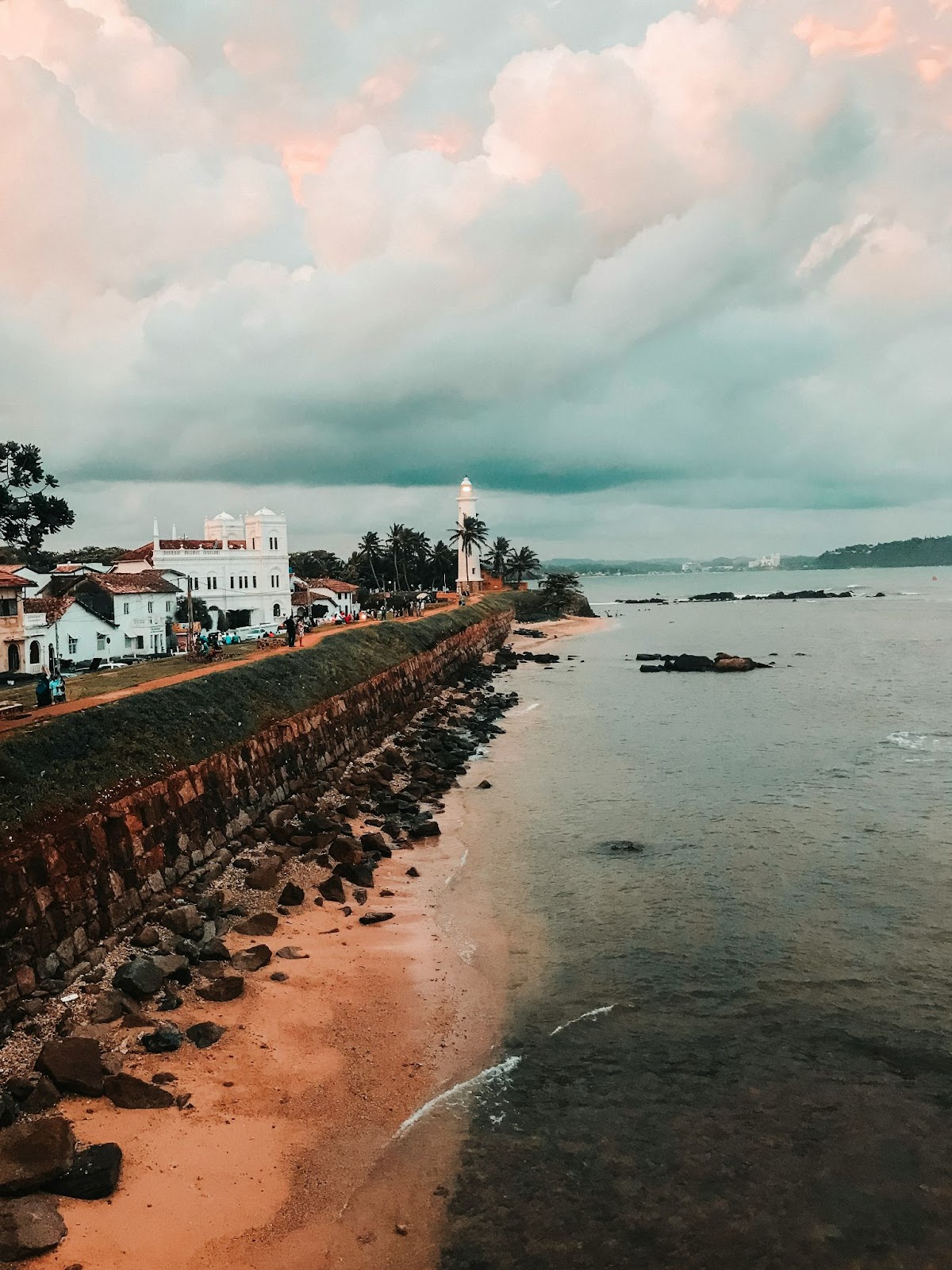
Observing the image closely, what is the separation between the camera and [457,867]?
2516 cm

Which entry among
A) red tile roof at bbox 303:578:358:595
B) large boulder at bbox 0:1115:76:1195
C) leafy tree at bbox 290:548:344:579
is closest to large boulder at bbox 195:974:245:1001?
large boulder at bbox 0:1115:76:1195

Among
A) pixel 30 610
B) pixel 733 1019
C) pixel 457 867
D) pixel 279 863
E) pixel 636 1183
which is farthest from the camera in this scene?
A: pixel 30 610

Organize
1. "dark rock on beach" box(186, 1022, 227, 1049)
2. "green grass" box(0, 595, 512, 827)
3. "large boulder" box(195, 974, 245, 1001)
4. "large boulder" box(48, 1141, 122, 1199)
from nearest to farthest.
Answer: "large boulder" box(48, 1141, 122, 1199), "dark rock on beach" box(186, 1022, 227, 1049), "large boulder" box(195, 974, 245, 1001), "green grass" box(0, 595, 512, 827)

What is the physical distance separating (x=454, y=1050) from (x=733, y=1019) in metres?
5.38

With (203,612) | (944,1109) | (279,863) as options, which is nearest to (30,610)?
(203,612)

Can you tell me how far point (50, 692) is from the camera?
2731 cm

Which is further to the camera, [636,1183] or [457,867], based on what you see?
[457,867]

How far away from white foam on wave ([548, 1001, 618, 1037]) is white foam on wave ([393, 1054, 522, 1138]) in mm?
1115

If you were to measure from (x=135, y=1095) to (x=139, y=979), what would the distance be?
3.24 metres

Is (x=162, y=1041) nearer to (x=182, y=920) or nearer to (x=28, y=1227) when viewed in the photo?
(x=28, y=1227)

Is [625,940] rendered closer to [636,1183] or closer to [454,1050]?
[454,1050]

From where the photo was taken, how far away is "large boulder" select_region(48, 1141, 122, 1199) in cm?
1127

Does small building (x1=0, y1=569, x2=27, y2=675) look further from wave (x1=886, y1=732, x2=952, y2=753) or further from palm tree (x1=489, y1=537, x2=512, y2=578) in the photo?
palm tree (x1=489, y1=537, x2=512, y2=578)

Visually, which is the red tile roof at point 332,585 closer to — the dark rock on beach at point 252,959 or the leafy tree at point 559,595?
the leafy tree at point 559,595
